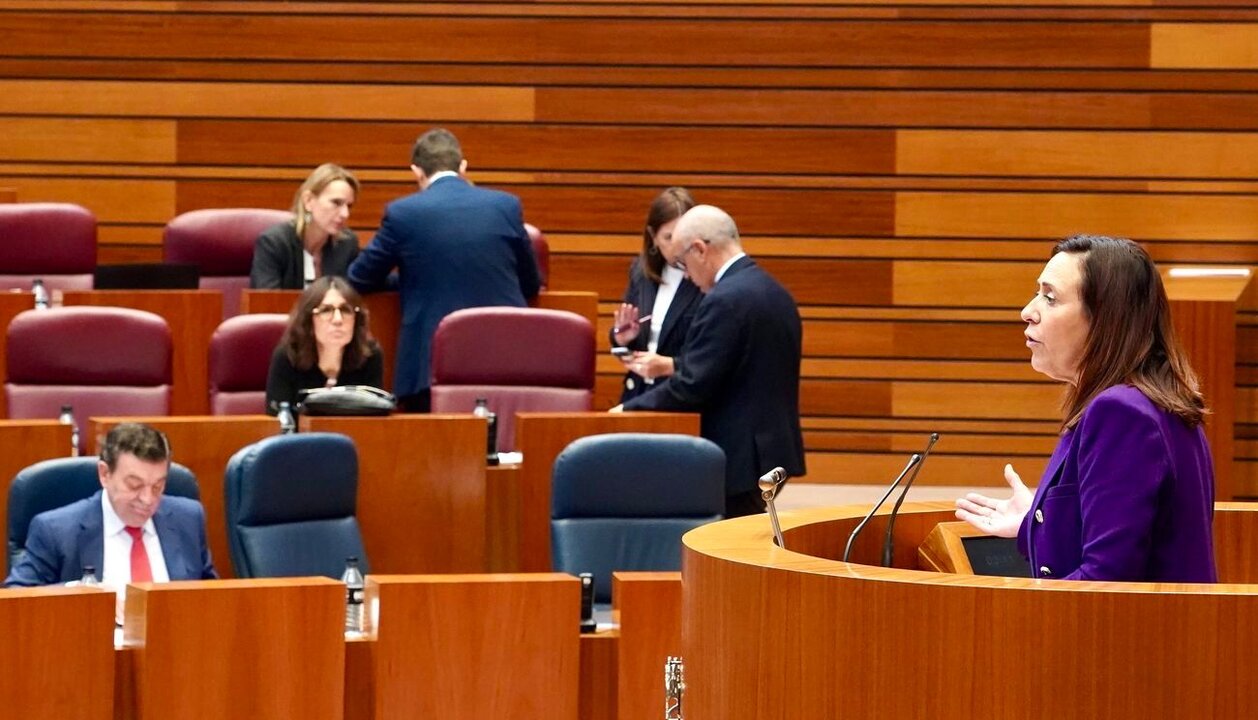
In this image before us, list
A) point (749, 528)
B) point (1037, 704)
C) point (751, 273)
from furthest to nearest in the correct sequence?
point (751, 273), point (749, 528), point (1037, 704)

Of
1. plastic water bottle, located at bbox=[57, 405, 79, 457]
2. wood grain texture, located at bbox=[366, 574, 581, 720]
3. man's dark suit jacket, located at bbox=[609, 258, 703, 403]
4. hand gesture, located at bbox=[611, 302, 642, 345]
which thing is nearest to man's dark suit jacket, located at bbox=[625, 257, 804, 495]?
man's dark suit jacket, located at bbox=[609, 258, 703, 403]

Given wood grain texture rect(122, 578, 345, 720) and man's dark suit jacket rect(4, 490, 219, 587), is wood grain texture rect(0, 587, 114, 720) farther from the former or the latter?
man's dark suit jacket rect(4, 490, 219, 587)

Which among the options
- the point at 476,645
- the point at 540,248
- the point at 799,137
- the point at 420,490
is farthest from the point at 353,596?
the point at 799,137

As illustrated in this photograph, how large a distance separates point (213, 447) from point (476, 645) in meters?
1.25

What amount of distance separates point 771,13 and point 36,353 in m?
3.03

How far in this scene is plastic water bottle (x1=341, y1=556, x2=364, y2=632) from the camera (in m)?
3.49

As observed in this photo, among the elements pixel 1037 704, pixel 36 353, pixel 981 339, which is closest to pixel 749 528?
pixel 1037 704

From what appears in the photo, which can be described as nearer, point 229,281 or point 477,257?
point 477,257

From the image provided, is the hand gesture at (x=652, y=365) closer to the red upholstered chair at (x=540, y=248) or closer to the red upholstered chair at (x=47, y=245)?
the red upholstered chair at (x=540, y=248)

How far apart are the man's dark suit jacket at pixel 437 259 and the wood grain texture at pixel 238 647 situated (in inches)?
83.4

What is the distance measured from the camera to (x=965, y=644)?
1.87m

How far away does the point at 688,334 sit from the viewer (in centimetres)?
455

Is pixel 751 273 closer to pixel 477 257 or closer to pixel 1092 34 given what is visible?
pixel 477 257

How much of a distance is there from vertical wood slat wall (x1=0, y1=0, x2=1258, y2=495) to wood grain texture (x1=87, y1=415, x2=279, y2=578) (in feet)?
8.56
